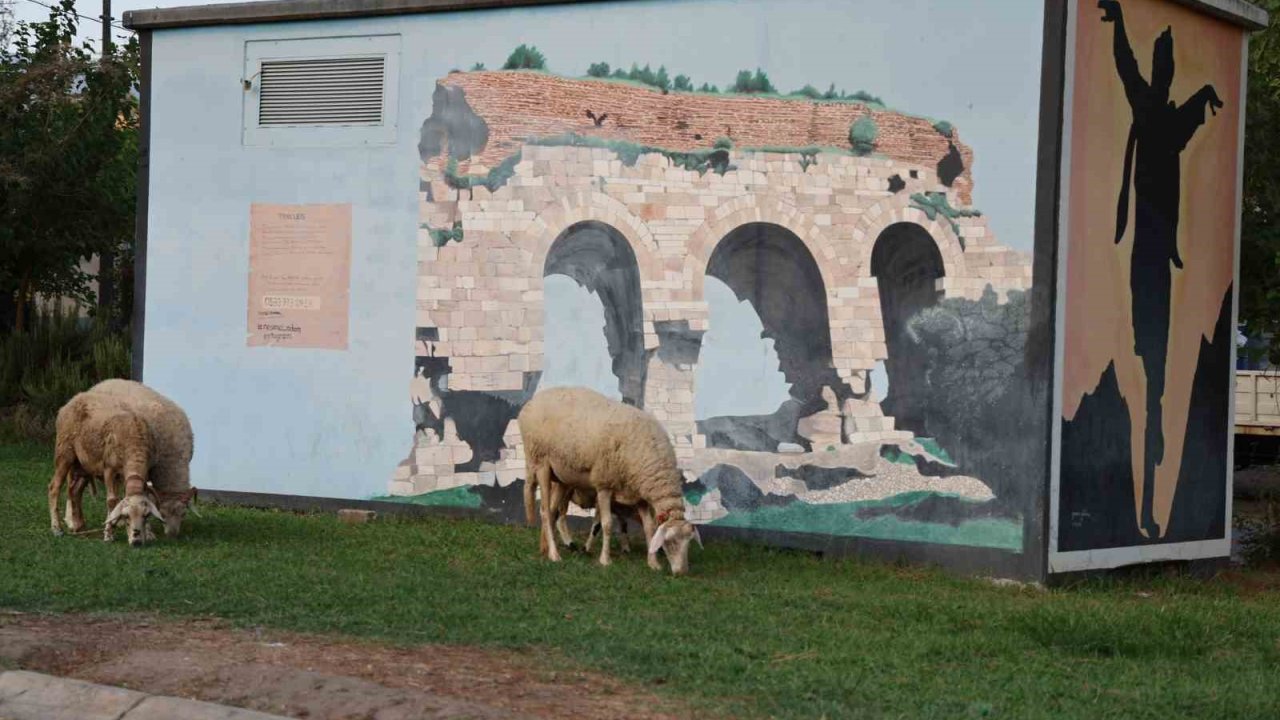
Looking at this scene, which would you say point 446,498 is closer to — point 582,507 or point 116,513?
point 582,507

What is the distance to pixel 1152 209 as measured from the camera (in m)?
13.7

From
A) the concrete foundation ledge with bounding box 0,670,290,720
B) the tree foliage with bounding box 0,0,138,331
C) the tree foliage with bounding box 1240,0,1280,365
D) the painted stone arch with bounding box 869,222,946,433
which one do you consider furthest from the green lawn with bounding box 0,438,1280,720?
the tree foliage with bounding box 0,0,138,331

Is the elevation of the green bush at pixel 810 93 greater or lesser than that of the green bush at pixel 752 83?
lesser

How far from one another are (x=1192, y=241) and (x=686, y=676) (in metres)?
7.77

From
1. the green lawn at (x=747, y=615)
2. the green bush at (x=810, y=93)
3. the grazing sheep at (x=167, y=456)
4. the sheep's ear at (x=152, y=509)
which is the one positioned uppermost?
the green bush at (x=810, y=93)

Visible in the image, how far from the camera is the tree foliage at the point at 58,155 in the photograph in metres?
23.5

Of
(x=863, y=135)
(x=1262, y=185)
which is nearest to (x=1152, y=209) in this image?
(x=863, y=135)

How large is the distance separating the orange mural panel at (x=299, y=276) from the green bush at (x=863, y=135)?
5049 millimetres

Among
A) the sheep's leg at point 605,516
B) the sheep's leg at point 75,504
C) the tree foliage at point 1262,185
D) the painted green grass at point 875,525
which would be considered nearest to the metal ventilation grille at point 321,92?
the sheep's leg at point 75,504

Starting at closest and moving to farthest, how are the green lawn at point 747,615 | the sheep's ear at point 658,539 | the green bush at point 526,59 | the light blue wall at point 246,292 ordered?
1. the green lawn at point 747,615
2. the sheep's ear at point 658,539
3. the green bush at point 526,59
4. the light blue wall at point 246,292

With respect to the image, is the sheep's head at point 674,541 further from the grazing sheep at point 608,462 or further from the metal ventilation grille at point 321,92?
the metal ventilation grille at point 321,92

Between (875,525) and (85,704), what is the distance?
7.11 metres

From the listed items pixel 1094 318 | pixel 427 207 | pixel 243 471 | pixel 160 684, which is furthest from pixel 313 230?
pixel 160 684

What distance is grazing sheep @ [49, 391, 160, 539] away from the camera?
12.8 metres
